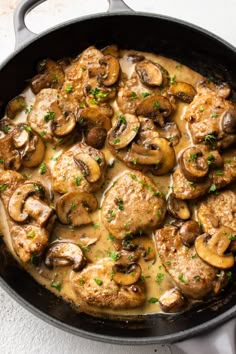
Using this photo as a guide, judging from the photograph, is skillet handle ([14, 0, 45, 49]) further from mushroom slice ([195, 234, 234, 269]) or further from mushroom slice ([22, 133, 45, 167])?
mushroom slice ([195, 234, 234, 269])

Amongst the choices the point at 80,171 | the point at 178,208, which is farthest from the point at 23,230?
the point at 178,208

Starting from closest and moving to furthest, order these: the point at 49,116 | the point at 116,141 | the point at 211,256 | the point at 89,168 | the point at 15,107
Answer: the point at 211,256, the point at 89,168, the point at 116,141, the point at 49,116, the point at 15,107

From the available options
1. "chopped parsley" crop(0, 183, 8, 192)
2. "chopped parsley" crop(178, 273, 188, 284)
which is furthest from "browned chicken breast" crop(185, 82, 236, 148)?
"chopped parsley" crop(0, 183, 8, 192)

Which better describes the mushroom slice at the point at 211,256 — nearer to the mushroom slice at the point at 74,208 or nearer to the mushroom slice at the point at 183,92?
the mushroom slice at the point at 74,208

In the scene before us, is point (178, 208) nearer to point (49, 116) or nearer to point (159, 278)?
point (159, 278)

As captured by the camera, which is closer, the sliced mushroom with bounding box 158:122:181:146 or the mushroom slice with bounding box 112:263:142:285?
the mushroom slice with bounding box 112:263:142:285
